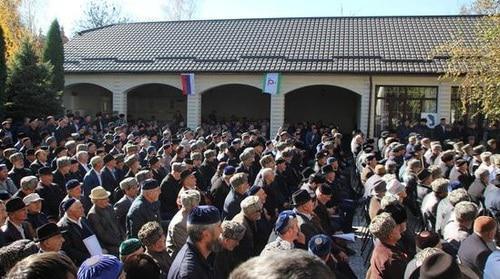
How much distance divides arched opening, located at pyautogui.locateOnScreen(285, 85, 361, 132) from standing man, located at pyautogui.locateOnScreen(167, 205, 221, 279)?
929 inches

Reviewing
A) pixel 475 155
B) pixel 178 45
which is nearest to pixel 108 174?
pixel 475 155

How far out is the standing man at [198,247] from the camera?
4.09 metres

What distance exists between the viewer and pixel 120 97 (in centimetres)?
2564

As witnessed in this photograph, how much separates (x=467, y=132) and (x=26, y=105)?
700 inches

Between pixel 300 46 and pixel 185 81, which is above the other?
pixel 300 46

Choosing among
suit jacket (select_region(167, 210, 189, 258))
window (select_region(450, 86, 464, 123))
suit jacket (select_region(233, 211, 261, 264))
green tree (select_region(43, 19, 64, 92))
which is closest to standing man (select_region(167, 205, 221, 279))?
suit jacket (select_region(233, 211, 261, 264))

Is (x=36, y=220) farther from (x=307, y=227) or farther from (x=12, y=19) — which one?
(x=12, y=19)

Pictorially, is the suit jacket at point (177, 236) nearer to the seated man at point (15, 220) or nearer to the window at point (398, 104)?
the seated man at point (15, 220)

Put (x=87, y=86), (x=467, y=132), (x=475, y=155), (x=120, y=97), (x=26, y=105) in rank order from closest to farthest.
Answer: (x=475, y=155), (x=467, y=132), (x=26, y=105), (x=120, y=97), (x=87, y=86)

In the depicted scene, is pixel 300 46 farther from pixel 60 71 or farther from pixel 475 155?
pixel 475 155

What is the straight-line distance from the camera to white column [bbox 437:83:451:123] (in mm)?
21703

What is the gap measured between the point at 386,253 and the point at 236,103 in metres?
25.2

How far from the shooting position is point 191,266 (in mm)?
4086

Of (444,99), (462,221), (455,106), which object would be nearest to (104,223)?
(462,221)
